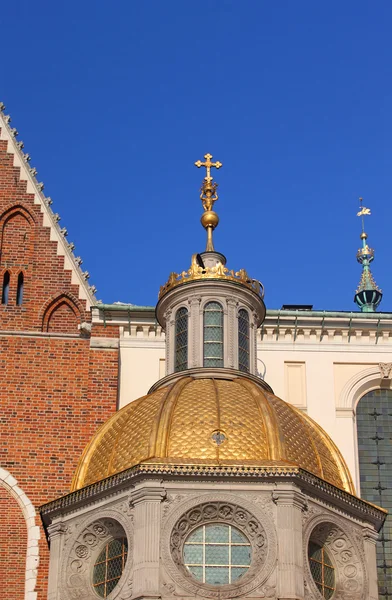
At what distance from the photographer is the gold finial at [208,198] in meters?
27.8

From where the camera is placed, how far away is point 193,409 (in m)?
23.0

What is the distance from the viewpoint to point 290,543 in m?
21.2

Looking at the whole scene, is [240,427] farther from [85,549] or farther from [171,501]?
[85,549]

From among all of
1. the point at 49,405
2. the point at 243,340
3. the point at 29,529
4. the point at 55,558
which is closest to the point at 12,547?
the point at 29,529

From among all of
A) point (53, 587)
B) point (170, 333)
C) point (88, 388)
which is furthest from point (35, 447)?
point (53, 587)

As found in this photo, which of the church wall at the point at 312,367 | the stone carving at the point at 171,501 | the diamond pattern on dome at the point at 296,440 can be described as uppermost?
the church wall at the point at 312,367

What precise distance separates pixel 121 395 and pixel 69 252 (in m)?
3.47

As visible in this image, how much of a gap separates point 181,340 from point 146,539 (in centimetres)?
578

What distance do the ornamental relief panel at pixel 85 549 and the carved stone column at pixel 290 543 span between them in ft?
7.92

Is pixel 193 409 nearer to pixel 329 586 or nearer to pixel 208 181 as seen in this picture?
pixel 329 586

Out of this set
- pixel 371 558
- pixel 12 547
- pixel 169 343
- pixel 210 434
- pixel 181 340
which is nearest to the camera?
pixel 210 434

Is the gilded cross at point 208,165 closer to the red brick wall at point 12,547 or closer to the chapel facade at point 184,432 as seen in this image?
the chapel facade at point 184,432

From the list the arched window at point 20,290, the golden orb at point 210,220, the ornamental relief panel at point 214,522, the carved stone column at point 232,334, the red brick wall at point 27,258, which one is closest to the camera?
the ornamental relief panel at point 214,522

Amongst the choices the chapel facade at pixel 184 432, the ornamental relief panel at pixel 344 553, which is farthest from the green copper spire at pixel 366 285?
the ornamental relief panel at pixel 344 553
